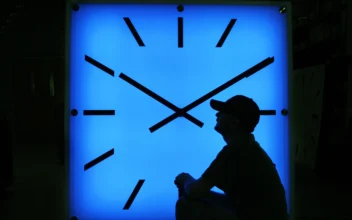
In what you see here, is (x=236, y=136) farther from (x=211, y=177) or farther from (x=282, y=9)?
(x=282, y=9)

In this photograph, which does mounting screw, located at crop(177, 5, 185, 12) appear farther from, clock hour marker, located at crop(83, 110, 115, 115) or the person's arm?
the person's arm

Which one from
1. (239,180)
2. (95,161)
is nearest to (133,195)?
(95,161)

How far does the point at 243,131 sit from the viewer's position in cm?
216

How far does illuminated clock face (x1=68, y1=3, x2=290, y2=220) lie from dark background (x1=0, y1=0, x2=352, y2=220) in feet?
9.70

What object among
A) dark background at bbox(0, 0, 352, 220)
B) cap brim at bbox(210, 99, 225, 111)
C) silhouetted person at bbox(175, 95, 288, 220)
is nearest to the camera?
silhouetted person at bbox(175, 95, 288, 220)

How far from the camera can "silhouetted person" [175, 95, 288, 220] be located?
207cm

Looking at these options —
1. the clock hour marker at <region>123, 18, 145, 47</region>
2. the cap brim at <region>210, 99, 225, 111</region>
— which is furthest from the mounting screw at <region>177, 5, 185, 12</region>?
the cap brim at <region>210, 99, 225, 111</region>

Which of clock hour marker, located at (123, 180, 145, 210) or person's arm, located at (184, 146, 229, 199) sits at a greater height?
person's arm, located at (184, 146, 229, 199)

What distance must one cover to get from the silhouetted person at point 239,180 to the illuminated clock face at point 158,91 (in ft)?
1.27
